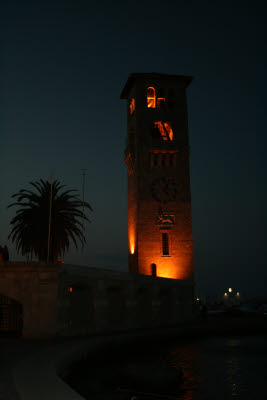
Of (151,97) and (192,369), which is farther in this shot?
(151,97)

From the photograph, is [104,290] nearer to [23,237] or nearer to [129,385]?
[23,237]

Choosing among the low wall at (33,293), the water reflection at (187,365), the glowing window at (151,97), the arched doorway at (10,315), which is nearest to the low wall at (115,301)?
the low wall at (33,293)

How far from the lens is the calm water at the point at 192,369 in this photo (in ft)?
53.3

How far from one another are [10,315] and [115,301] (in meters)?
10.5

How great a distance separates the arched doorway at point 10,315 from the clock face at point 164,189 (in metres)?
27.3

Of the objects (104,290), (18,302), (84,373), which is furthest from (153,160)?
(84,373)

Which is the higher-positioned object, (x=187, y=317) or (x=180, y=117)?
(x=180, y=117)

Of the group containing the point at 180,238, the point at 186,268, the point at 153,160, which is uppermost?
the point at 153,160

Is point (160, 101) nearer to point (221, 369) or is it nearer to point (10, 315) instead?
point (10, 315)

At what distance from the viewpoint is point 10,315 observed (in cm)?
2714

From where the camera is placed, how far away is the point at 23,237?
1484 inches

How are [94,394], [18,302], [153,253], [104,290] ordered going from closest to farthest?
[94,394], [18,302], [104,290], [153,253]

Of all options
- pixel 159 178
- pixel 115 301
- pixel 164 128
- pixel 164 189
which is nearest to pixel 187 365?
pixel 115 301

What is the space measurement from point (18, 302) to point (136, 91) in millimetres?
35473
